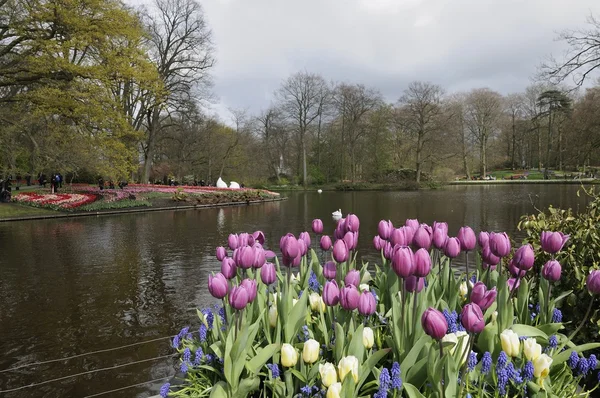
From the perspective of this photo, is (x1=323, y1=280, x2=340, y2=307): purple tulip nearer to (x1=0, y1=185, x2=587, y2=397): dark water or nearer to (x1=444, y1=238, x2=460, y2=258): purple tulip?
(x1=444, y1=238, x2=460, y2=258): purple tulip

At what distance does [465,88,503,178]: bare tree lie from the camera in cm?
5919

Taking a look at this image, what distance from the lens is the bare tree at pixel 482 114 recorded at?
194 ft

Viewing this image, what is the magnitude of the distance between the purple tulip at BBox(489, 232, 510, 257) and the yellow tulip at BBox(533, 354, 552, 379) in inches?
24.0

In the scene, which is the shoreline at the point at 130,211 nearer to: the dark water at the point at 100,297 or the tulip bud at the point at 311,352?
the dark water at the point at 100,297

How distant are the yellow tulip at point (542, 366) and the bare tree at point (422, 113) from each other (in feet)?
152

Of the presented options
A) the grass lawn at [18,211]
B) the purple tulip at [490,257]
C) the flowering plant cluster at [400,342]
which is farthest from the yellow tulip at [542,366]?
the grass lawn at [18,211]

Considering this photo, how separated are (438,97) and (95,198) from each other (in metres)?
37.5

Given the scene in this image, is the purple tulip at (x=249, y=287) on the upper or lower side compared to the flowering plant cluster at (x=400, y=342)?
upper

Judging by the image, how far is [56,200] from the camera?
21.9 m

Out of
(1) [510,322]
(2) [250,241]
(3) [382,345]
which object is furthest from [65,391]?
(1) [510,322]

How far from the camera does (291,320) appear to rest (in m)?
2.39

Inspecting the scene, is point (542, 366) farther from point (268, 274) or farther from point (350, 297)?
point (268, 274)

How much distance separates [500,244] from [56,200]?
23.9 m

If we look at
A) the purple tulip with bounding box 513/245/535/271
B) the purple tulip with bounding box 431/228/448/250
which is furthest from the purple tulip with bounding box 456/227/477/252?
the purple tulip with bounding box 513/245/535/271
